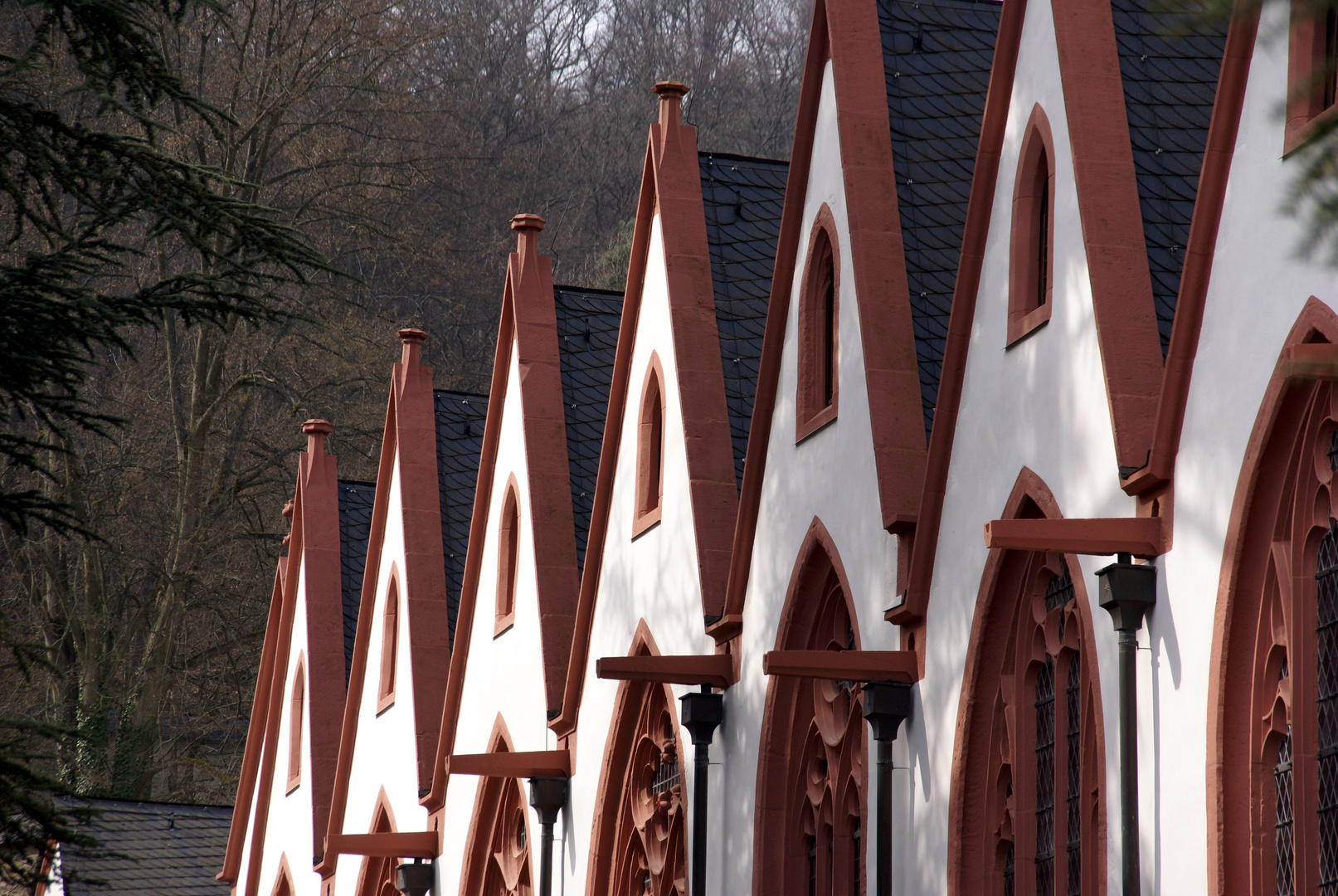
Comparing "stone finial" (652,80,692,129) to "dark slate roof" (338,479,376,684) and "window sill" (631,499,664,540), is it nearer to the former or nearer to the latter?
"window sill" (631,499,664,540)

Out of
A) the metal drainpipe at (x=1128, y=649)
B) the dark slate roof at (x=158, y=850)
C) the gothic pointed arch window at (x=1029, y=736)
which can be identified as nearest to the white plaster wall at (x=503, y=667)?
the gothic pointed arch window at (x=1029, y=736)

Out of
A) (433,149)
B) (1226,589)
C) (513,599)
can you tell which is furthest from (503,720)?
(433,149)

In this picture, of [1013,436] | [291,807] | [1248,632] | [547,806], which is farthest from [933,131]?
[291,807]

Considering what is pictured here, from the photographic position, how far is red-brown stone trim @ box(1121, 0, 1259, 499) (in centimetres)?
917

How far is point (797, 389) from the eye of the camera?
1445cm

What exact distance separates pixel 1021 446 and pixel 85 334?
5.27 meters

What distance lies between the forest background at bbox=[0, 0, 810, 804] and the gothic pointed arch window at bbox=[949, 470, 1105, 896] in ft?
68.4

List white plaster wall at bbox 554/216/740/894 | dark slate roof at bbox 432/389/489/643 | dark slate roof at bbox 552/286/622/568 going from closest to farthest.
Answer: white plaster wall at bbox 554/216/740/894 → dark slate roof at bbox 552/286/622/568 → dark slate roof at bbox 432/389/489/643

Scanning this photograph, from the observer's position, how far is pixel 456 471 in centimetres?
2480

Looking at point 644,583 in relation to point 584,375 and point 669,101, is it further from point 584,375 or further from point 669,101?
point 584,375

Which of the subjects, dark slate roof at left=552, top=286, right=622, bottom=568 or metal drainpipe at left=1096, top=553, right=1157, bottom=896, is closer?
metal drainpipe at left=1096, top=553, right=1157, bottom=896

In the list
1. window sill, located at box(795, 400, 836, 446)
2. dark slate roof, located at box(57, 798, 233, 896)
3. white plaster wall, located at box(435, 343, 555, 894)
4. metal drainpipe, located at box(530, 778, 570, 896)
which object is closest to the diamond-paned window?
window sill, located at box(795, 400, 836, 446)

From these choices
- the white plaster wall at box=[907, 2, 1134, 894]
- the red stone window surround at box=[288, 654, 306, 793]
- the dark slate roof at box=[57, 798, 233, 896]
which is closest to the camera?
the white plaster wall at box=[907, 2, 1134, 894]

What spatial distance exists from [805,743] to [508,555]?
23.8ft
